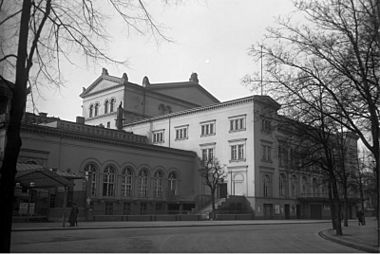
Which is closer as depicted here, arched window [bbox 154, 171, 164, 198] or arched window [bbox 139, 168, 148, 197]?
arched window [bbox 139, 168, 148, 197]

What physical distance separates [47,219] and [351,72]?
27016 millimetres

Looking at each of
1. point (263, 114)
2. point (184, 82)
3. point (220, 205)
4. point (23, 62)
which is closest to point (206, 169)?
point (220, 205)

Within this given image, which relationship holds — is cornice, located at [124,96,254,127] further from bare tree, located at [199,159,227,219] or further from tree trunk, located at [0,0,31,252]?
tree trunk, located at [0,0,31,252]

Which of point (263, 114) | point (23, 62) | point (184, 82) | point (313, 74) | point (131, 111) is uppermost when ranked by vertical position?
point (184, 82)

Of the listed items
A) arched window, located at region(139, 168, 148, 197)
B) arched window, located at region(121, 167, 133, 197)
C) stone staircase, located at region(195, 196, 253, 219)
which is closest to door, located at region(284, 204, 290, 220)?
stone staircase, located at region(195, 196, 253, 219)

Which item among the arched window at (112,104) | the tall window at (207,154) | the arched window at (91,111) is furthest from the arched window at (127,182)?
the arched window at (91,111)

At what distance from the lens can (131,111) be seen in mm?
74625

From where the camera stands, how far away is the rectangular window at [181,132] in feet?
222

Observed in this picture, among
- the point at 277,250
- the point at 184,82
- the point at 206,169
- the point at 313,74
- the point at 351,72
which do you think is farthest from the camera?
the point at 184,82

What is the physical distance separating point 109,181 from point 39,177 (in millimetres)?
23766

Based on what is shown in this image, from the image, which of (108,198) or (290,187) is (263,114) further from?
(290,187)

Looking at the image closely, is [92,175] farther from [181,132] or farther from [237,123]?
[237,123]

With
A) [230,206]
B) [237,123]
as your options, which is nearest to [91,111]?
[237,123]

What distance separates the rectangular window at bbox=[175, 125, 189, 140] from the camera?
2667 inches
